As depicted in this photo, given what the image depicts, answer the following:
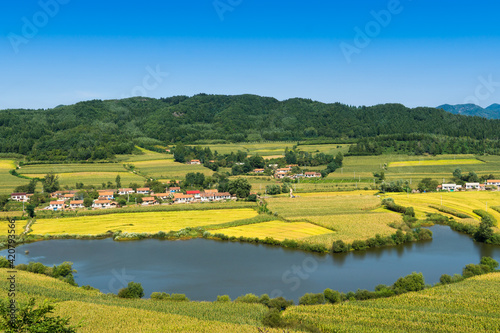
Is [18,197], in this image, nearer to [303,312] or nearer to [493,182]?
[303,312]

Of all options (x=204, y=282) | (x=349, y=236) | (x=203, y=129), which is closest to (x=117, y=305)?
(x=204, y=282)

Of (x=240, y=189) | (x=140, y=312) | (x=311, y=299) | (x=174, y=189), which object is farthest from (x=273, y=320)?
(x=174, y=189)

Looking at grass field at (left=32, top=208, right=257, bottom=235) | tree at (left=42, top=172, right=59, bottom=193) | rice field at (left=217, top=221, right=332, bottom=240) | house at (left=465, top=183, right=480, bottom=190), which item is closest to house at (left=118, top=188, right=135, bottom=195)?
tree at (left=42, top=172, right=59, bottom=193)

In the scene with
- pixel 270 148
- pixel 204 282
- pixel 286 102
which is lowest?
pixel 204 282

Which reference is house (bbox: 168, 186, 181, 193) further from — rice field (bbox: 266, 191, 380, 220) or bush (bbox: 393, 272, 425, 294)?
bush (bbox: 393, 272, 425, 294)

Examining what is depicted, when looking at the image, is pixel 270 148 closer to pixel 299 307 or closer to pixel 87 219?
pixel 87 219

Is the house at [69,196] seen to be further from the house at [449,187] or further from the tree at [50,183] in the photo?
the house at [449,187]
